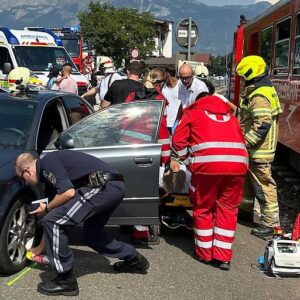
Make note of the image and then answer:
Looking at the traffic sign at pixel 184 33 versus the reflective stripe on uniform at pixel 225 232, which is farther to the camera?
the traffic sign at pixel 184 33

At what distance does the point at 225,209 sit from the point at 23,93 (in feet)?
8.05

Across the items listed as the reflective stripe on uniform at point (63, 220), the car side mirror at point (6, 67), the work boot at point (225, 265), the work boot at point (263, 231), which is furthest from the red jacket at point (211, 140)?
the car side mirror at point (6, 67)

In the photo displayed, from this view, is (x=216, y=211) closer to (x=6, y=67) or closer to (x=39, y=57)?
(x=6, y=67)

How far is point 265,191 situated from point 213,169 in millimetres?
1363

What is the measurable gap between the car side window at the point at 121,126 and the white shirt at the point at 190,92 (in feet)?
7.47

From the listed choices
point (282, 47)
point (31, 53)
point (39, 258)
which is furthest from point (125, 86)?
point (31, 53)

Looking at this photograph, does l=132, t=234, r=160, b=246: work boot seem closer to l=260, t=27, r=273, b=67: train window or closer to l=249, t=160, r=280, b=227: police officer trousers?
l=249, t=160, r=280, b=227: police officer trousers

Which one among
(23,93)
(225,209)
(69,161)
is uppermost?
(23,93)

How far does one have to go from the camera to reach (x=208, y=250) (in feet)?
15.4

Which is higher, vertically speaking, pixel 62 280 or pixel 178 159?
pixel 178 159

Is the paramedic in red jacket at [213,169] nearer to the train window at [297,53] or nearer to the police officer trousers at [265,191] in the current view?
the police officer trousers at [265,191]

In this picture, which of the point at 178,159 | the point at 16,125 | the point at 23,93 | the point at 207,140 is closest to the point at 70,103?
the point at 23,93

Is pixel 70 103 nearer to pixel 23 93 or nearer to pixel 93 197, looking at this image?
pixel 23 93

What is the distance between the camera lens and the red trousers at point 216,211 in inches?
181
